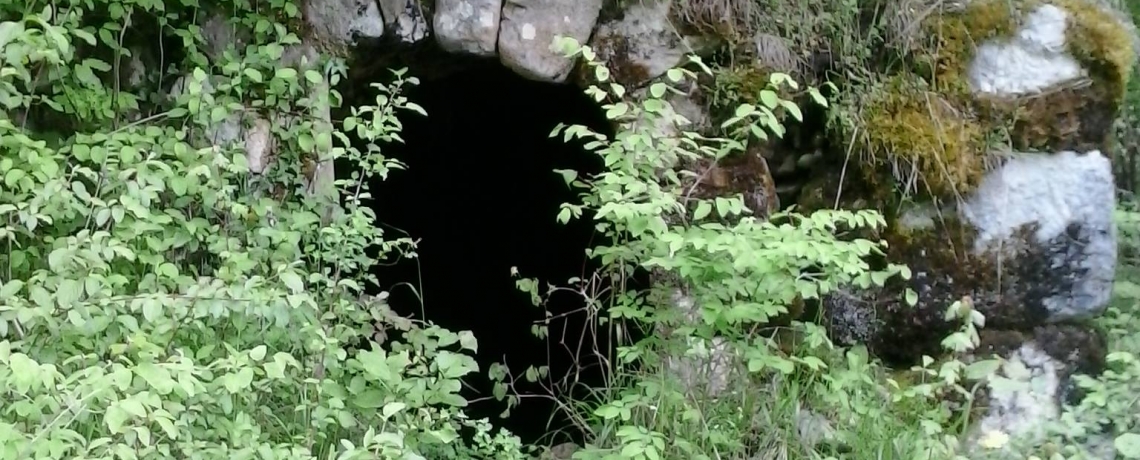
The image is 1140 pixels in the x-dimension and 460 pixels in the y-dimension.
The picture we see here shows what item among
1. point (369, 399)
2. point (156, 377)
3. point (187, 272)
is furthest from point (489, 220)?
point (156, 377)

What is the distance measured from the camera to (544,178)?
4.54m

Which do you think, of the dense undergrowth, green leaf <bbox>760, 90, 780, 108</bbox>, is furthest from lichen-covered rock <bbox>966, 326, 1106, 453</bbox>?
green leaf <bbox>760, 90, 780, 108</bbox>

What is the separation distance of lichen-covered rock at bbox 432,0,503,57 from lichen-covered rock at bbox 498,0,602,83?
31 mm

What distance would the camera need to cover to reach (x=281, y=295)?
2.04 metres

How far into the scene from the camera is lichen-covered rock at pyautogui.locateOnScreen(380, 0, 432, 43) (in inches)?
116

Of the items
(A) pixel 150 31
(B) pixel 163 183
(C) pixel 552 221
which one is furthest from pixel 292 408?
(C) pixel 552 221

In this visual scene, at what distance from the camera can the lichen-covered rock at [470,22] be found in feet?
9.56

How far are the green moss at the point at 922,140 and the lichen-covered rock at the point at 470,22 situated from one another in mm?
1231

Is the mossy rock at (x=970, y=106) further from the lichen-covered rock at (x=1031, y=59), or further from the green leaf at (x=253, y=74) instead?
the green leaf at (x=253, y=74)

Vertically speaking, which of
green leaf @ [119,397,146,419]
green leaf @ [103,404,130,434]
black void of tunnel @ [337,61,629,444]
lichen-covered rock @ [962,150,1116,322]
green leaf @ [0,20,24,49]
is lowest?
black void of tunnel @ [337,61,629,444]

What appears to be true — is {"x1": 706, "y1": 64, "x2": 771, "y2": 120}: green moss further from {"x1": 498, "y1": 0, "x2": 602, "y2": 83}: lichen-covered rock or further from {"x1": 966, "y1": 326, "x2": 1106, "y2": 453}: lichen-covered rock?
{"x1": 966, "y1": 326, "x2": 1106, "y2": 453}: lichen-covered rock

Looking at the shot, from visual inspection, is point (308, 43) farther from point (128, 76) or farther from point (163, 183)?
point (163, 183)

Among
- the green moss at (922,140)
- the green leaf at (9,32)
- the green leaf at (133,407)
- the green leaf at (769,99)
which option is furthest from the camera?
the green moss at (922,140)

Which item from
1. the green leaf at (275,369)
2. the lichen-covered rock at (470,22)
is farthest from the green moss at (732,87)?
the green leaf at (275,369)
